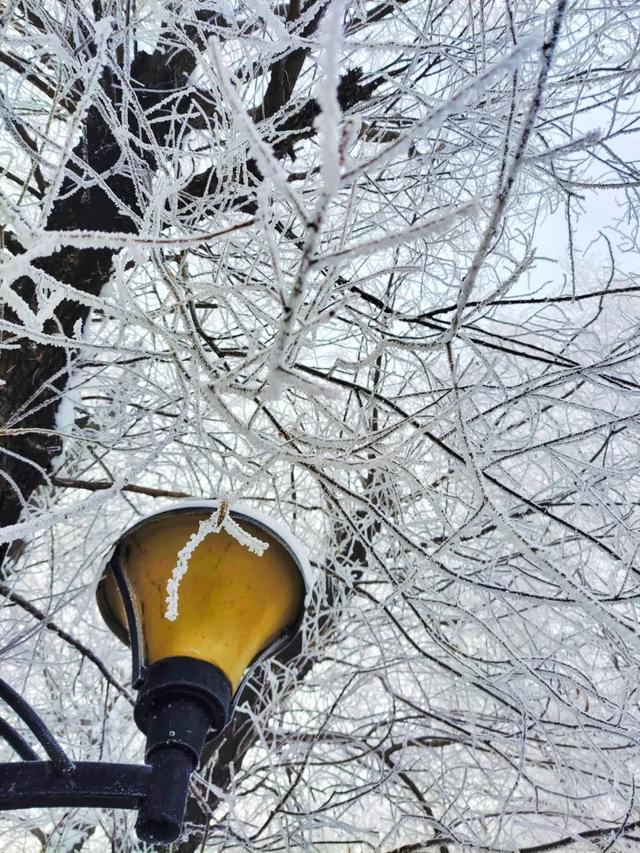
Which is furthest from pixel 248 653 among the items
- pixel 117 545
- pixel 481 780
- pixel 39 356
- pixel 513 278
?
pixel 481 780

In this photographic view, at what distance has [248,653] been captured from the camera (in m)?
1.65

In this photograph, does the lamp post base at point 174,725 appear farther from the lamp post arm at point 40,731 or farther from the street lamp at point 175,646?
the lamp post arm at point 40,731

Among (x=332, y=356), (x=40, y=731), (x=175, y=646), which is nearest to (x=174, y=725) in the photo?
(x=175, y=646)

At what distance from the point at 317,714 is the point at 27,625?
1760 mm

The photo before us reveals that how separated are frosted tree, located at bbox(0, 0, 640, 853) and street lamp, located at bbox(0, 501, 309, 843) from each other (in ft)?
0.54

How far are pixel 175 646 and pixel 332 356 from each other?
116 inches

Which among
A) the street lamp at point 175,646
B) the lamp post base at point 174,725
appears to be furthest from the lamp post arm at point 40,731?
the lamp post base at point 174,725

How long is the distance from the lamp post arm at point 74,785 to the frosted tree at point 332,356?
451 mm

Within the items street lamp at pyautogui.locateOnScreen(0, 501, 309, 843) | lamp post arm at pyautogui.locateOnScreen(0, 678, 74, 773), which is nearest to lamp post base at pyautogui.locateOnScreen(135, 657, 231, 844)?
street lamp at pyautogui.locateOnScreen(0, 501, 309, 843)

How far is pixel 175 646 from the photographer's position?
1540 millimetres

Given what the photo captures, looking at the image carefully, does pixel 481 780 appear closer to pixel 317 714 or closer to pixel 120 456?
pixel 317 714

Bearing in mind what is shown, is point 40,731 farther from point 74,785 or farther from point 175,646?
point 175,646

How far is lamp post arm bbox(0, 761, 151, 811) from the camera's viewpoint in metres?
1.35

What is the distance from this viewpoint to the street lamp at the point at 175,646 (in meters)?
1.37
